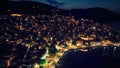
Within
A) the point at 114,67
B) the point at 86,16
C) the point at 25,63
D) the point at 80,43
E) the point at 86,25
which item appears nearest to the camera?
the point at 25,63

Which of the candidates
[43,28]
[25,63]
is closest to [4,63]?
[25,63]

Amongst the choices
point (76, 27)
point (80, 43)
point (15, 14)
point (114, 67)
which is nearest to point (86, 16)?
point (76, 27)

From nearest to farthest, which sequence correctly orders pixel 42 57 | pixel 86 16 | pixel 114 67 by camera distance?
1. pixel 114 67
2. pixel 42 57
3. pixel 86 16

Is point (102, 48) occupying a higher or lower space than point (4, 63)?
lower

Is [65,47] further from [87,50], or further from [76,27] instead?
[76,27]

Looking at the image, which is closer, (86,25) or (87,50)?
(87,50)

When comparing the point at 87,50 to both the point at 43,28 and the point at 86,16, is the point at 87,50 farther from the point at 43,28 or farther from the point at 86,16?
the point at 86,16

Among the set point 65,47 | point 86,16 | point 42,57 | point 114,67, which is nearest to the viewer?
point 114,67

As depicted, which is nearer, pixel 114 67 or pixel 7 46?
pixel 114 67

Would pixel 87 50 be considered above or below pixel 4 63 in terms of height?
below
